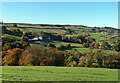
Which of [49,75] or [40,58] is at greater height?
[49,75]

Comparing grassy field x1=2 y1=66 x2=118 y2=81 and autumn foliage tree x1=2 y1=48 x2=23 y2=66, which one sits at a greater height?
grassy field x1=2 y1=66 x2=118 y2=81

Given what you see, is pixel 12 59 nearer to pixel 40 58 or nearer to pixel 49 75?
pixel 40 58

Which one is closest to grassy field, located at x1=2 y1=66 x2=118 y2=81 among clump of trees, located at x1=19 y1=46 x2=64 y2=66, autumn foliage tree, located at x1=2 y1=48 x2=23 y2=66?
clump of trees, located at x1=19 y1=46 x2=64 y2=66

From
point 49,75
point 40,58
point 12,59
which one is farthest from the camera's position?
point 12,59

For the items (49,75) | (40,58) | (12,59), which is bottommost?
(12,59)

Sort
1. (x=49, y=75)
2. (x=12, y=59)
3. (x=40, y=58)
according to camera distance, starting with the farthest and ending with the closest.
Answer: (x=12, y=59), (x=40, y=58), (x=49, y=75)

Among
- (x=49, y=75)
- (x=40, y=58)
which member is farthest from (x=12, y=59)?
(x=49, y=75)

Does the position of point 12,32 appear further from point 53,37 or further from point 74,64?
point 74,64

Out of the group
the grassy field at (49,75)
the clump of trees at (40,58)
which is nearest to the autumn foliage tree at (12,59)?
the clump of trees at (40,58)

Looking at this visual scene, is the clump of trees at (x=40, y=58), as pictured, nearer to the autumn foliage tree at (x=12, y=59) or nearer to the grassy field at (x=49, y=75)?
A: the autumn foliage tree at (x=12, y=59)

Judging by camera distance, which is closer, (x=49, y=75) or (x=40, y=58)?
(x=49, y=75)

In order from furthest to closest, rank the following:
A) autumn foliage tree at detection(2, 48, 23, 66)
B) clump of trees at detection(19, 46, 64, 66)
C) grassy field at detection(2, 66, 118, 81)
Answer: autumn foliage tree at detection(2, 48, 23, 66), clump of trees at detection(19, 46, 64, 66), grassy field at detection(2, 66, 118, 81)

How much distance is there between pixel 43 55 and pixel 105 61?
63.7 feet

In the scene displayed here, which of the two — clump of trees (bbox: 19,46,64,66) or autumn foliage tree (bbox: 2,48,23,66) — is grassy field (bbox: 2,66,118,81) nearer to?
clump of trees (bbox: 19,46,64,66)
